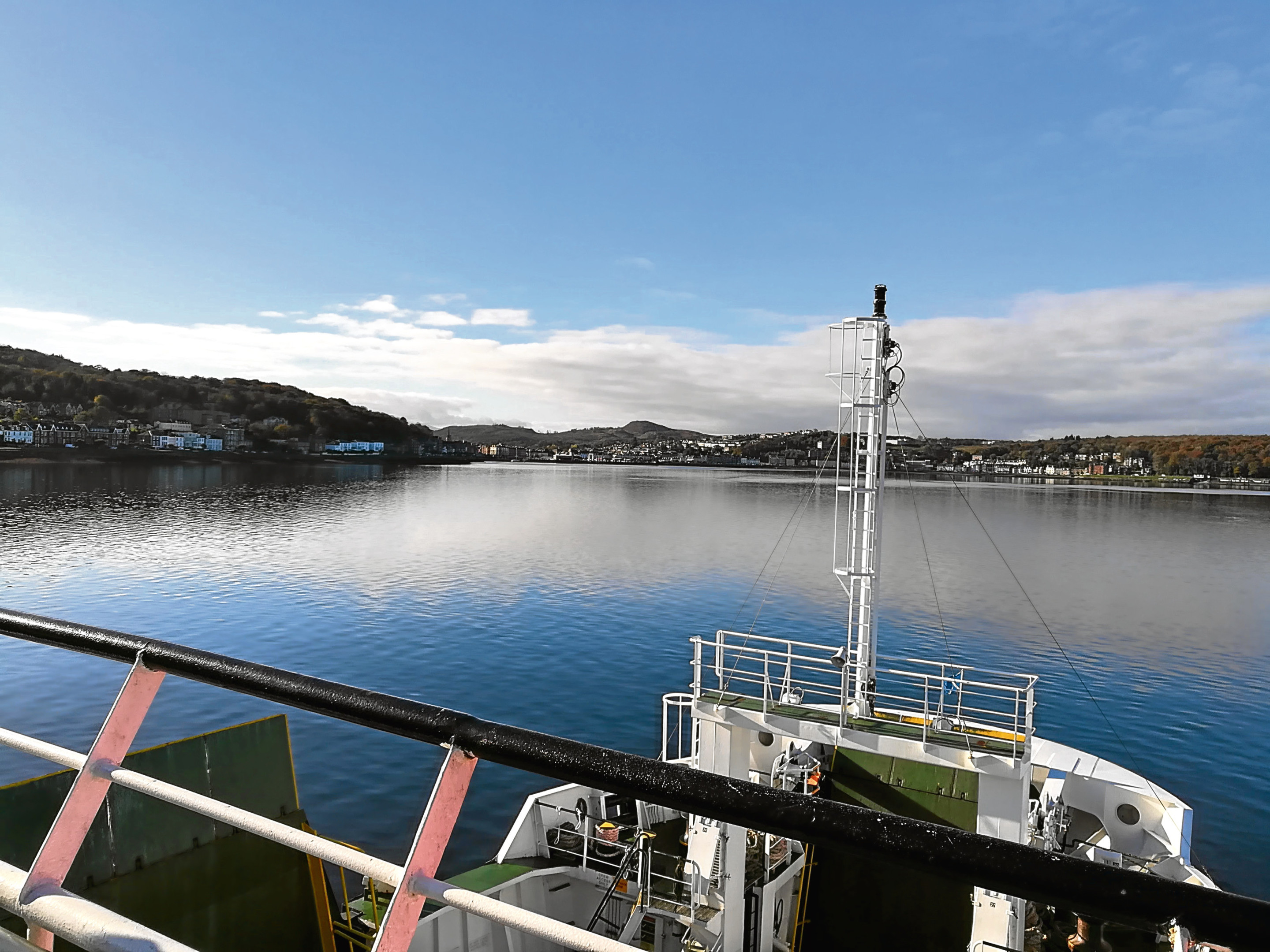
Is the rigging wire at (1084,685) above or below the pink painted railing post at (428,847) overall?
below

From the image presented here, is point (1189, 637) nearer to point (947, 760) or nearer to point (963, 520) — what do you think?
point (947, 760)

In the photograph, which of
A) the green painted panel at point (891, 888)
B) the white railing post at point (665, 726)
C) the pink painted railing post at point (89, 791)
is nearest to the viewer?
the pink painted railing post at point (89, 791)

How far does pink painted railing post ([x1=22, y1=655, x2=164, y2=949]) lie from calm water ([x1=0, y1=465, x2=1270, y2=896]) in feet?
51.3

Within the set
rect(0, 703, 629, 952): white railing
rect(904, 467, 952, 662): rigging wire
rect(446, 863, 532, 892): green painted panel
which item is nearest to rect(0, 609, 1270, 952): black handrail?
rect(0, 703, 629, 952): white railing

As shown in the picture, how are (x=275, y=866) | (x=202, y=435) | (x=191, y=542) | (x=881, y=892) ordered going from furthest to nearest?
(x=202, y=435)
(x=191, y=542)
(x=881, y=892)
(x=275, y=866)

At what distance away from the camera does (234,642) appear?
3167 centimetres

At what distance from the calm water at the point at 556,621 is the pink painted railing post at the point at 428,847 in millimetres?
16070

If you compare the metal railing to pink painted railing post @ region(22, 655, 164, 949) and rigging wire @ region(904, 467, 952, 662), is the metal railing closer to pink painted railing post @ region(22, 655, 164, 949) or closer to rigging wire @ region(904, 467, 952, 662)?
pink painted railing post @ region(22, 655, 164, 949)

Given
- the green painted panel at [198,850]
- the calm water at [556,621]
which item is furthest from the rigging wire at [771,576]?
the green painted panel at [198,850]

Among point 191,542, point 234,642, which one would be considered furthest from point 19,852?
point 191,542

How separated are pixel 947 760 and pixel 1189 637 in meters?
34.7

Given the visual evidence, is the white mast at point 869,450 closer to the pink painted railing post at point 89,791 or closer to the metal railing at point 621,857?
the metal railing at point 621,857

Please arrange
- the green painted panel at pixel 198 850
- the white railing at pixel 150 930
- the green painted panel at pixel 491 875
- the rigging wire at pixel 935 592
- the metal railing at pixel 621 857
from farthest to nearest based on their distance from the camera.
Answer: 1. the rigging wire at pixel 935 592
2. the green painted panel at pixel 491 875
3. the metal railing at pixel 621 857
4. the green painted panel at pixel 198 850
5. the white railing at pixel 150 930

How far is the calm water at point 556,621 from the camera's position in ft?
68.9
